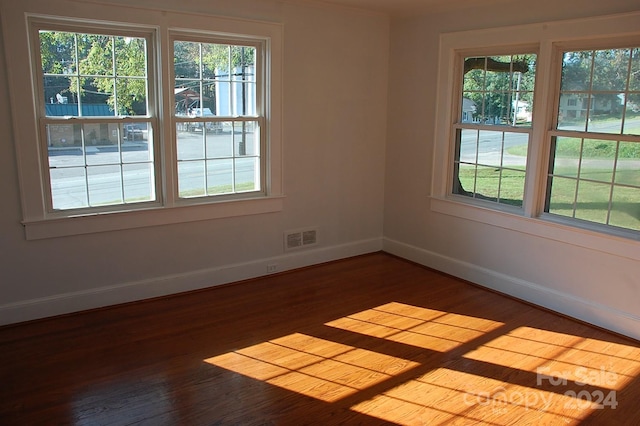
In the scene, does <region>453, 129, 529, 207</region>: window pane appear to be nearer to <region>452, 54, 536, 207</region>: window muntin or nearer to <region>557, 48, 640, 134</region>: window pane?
<region>452, 54, 536, 207</region>: window muntin

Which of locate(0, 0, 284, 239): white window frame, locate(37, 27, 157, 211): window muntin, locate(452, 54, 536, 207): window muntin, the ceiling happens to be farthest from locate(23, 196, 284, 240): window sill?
the ceiling

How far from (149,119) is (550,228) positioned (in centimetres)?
331

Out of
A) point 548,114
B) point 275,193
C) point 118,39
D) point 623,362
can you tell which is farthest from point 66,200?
point 623,362

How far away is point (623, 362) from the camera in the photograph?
346 centimetres

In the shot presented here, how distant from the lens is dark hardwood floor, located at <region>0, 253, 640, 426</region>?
2.90m

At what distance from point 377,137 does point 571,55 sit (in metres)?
2.06

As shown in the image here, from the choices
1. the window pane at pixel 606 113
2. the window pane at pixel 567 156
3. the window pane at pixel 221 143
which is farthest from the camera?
the window pane at pixel 221 143

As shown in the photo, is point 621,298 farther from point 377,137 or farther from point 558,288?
point 377,137

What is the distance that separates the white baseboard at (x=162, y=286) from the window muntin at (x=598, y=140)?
2235 mm

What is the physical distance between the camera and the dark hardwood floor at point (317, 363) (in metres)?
2.90

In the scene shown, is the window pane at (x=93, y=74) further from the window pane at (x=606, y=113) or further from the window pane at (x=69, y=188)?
the window pane at (x=606, y=113)

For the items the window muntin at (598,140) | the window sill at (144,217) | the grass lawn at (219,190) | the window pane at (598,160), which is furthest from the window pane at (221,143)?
the window pane at (598,160)

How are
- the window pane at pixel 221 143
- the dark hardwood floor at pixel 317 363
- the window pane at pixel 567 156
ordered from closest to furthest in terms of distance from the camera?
the dark hardwood floor at pixel 317 363, the window pane at pixel 567 156, the window pane at pixel 221 143

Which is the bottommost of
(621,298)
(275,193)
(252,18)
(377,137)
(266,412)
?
(266,412)
